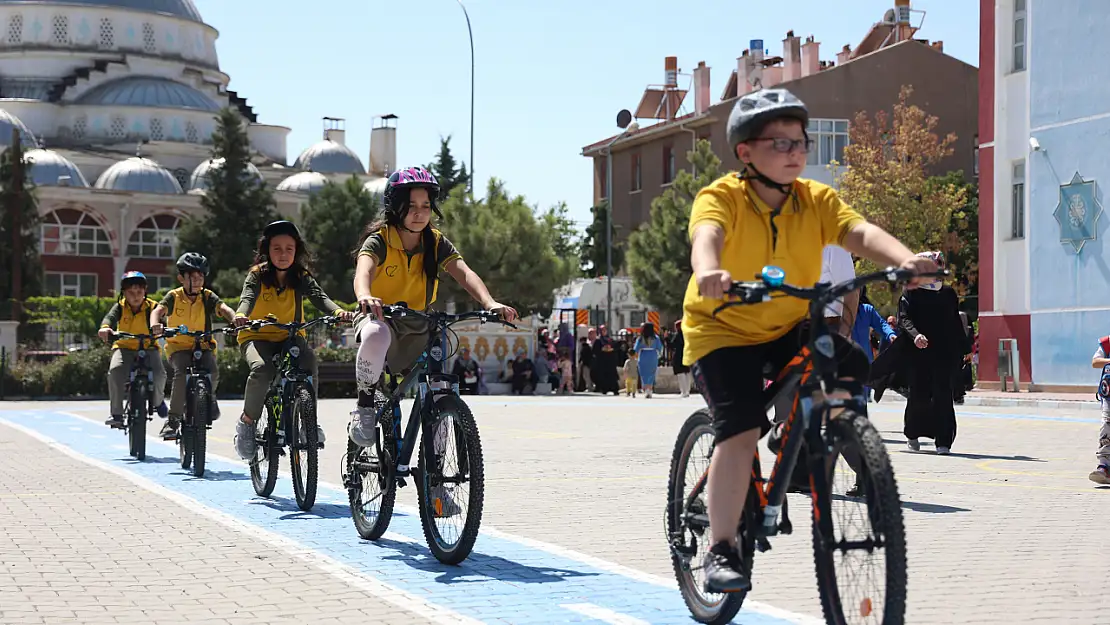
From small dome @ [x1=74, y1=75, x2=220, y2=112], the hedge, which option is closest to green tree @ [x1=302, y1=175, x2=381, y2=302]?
small dome @ [x1=74, y1=75, x2=220, y2=112]

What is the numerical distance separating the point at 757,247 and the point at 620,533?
3.57m

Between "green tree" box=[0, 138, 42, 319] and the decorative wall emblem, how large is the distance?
37558 millimetres

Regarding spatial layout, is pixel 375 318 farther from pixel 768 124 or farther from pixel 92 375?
pixel 92 375

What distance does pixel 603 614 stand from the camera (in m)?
6.11

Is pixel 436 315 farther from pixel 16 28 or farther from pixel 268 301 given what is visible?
pixel 16 28

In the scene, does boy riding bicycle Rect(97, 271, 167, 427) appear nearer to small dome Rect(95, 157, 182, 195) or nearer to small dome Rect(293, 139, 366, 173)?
small dome Rect(95, 157, 182, 195)

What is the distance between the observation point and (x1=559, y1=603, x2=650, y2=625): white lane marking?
5934 mm

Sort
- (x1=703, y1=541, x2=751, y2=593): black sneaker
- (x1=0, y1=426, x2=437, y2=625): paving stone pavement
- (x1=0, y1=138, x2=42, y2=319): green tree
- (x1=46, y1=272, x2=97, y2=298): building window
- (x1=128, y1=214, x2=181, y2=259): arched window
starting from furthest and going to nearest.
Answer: (x1=128, y1=214, x2=181, y2=259): arched window
(x1=46, y1=272, x2=97, y2=298): building window
(x1=0, y1=138, x2=42, y2=319): green tree
(x1=0, y1=426, x2=437, y2=625): paving stone pavement
(x1=703, y1=541, x2=751, y2=593): black sneaker

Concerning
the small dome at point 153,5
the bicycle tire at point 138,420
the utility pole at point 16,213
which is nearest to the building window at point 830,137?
the utility pole at point 16,213

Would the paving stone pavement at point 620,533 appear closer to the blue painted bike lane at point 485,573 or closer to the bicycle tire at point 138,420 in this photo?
the blue painted bike lane at point 485,573

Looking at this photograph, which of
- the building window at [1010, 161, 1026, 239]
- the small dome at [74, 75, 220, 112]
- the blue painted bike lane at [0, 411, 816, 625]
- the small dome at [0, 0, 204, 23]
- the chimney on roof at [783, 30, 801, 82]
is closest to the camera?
the blue painted bike lane at [0, 411, 816, 625]

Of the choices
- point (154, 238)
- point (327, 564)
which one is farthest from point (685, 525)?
point (154, 238)

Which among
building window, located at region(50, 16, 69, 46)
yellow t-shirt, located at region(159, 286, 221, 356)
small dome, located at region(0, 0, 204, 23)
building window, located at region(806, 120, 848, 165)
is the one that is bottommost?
yellow t-shirt, located at region(159, 286, 221, 356)

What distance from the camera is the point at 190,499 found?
35.4 feet
